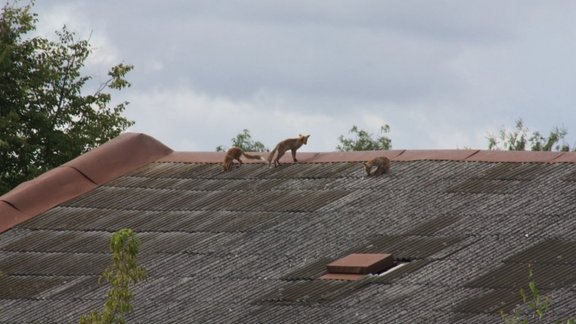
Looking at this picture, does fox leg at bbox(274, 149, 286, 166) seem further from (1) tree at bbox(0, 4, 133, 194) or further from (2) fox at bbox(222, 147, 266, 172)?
(1) tree at bbox(0, 4, 133, 194)

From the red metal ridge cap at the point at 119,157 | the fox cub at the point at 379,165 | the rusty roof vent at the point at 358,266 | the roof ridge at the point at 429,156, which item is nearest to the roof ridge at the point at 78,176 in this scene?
the red metal ridge cap at the point at 119,157

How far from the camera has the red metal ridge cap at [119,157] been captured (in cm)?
2002

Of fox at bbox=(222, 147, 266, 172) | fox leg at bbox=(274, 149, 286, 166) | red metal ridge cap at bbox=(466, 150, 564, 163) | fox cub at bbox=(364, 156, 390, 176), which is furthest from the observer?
fox at bbox=(222, 147, 266, 172)

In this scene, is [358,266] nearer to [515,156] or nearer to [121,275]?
[121,275]

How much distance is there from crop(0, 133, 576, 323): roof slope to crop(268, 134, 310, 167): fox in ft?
0.61

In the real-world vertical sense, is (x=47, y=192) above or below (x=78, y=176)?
below

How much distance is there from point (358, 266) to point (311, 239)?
1600mm

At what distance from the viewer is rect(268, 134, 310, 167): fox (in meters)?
19.0

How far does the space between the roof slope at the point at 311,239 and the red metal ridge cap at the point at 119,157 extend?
255 millimetres

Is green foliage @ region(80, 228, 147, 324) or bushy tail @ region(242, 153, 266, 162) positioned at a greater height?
bushy tail @ region(242, 153, 266, 162)

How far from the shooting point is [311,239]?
15.8 metres

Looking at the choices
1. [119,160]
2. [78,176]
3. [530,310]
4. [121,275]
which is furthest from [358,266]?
[119,160]

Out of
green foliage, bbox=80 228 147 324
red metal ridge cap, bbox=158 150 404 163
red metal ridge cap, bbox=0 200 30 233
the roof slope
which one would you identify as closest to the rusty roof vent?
the roof slope

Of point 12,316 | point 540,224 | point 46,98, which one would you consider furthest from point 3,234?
point 46,98
